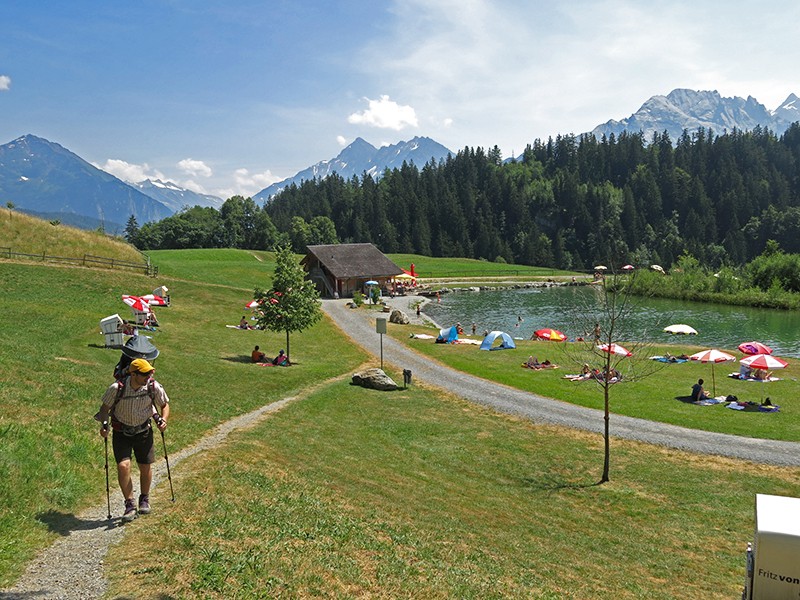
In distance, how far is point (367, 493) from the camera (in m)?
13.6

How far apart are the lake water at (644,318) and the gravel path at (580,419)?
17.2 meters

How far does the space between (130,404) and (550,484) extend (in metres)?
Result: 13.2

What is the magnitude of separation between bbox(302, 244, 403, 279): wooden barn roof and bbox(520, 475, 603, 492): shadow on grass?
62.2 m

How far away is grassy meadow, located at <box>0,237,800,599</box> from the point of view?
8.76 m

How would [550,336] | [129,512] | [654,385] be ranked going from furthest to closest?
[550,336] < [654,385] < [129,512]

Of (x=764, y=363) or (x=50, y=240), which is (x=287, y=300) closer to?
(x=764, y=363)

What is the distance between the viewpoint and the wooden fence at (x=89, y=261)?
5133 cm

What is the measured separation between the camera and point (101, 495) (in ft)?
35.5

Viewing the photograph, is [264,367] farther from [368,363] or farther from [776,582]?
[776,582]

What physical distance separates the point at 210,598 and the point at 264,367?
2508cm

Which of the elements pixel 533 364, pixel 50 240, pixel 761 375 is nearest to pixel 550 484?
pixel 533 364

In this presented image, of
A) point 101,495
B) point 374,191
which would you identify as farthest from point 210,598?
point 374,191

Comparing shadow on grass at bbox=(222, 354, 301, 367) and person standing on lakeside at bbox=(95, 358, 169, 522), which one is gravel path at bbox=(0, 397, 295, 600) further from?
shadow on grass at bbox=(222, 354, 301, 367)

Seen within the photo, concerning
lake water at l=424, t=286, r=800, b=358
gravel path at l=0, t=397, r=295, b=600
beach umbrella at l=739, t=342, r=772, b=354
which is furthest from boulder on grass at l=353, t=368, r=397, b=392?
lake water at l=424, t=286, r=800, b=358
